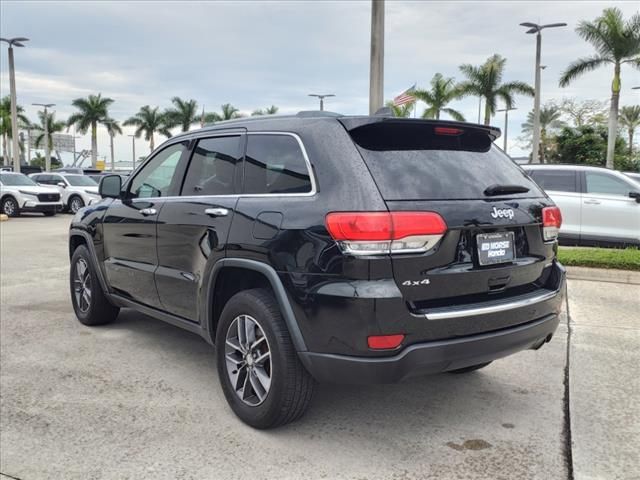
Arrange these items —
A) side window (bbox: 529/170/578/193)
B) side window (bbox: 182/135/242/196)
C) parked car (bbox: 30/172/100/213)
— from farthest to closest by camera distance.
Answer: parked car (bbox: 30/172/100/213) → side window (bbox: 529/170/578/193) → side window (bbox: 182/135/242/196)

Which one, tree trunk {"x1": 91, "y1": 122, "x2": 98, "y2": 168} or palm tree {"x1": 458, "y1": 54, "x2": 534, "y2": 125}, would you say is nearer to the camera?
palm tree {"x1": 458, "y1": 54, "x2": 534, "y2": 125}

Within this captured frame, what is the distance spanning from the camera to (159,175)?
4.57 m

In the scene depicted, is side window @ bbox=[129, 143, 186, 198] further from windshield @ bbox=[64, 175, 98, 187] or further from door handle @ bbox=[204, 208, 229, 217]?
windshield @ bbox=[64, 175, 98, 187]

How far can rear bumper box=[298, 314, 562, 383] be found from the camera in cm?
283

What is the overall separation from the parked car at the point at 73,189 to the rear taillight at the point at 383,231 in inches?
829

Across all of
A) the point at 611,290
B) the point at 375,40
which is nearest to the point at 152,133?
the point at 375,40

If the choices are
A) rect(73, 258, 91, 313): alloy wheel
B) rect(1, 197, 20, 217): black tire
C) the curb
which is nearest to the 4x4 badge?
rect(73, 258, 91, 313): alloy wheel

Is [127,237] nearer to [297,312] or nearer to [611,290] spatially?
[297,312]

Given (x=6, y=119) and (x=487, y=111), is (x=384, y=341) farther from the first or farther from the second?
(x=6, y=119)

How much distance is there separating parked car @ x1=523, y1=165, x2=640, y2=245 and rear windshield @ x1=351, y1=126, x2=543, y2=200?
748 centimetres

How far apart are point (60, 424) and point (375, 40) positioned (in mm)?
9400

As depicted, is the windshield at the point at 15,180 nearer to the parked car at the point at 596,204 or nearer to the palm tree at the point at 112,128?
the parked car at the point at 596,204

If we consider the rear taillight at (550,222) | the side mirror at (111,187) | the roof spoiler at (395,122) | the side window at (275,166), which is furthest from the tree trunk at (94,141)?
the rear taillight at (550,222)

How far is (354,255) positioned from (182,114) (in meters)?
61.8
